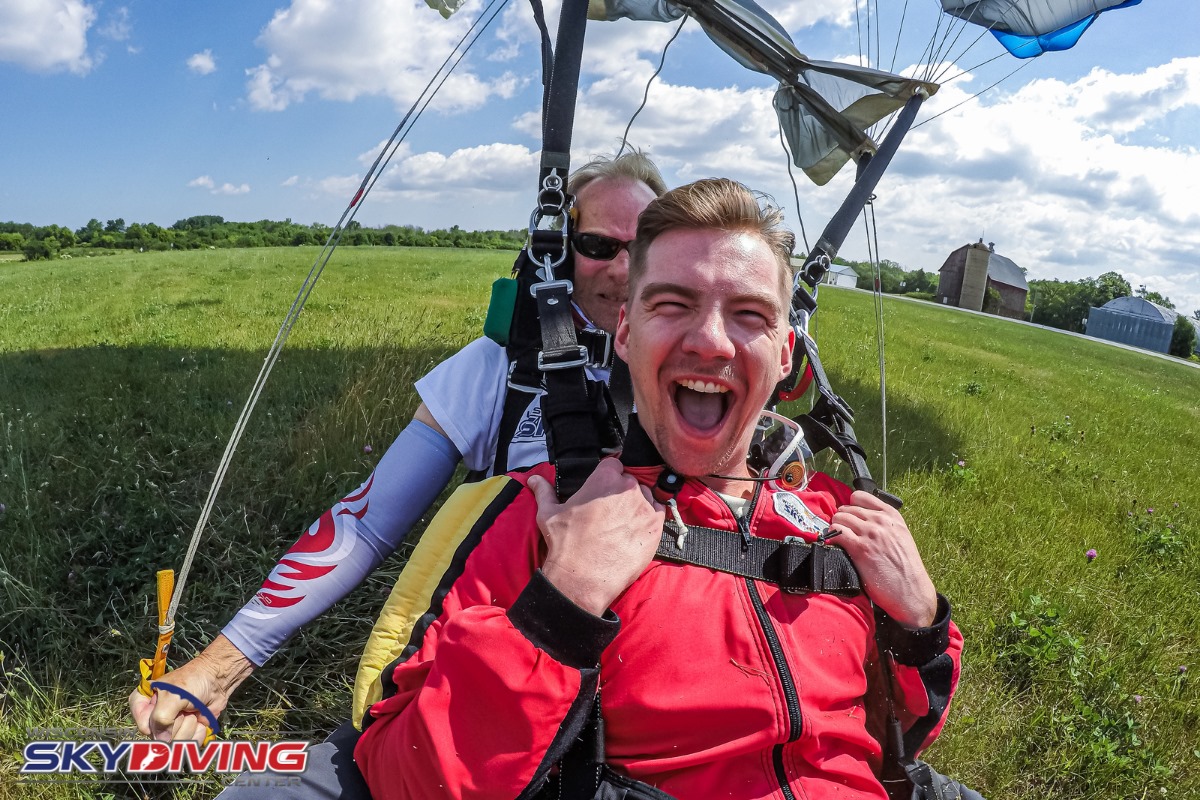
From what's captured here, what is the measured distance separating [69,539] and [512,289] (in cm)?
277

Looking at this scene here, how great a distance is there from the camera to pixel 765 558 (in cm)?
179

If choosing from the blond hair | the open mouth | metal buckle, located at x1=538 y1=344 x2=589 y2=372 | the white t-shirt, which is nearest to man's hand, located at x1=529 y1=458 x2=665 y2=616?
the open mouth

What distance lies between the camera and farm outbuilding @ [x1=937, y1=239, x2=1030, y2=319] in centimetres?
7288

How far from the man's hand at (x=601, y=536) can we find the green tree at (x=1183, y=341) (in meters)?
77.4

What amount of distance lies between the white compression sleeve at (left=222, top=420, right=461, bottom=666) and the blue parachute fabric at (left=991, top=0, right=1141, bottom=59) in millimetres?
4752

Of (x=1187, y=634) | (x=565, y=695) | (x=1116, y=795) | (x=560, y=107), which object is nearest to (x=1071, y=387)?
(x=1187, y=634)

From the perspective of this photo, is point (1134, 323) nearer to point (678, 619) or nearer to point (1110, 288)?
point (1110, 288)

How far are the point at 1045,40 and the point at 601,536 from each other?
210 inches

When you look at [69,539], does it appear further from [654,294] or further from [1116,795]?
[1116,795]

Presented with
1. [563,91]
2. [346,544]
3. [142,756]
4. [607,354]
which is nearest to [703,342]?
[607,354]

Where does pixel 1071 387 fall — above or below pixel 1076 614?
above

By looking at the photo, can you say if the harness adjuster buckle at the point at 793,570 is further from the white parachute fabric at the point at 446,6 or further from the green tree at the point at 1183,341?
the green tree at the point at 1183,341

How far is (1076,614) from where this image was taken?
150 inches

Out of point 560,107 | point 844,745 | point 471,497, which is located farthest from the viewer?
point 560,107
